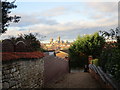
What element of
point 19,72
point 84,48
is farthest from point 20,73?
point 84,48

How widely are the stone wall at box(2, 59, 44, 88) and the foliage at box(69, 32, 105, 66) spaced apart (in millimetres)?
23476

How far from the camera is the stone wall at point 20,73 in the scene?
4.34 m

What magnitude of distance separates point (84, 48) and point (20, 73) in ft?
83.1

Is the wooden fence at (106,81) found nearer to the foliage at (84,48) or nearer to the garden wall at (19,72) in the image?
the garden wall at (19,72)

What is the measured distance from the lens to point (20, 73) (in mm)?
5348

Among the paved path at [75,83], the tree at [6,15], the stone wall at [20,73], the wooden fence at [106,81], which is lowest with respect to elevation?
the paved path at [75,83]

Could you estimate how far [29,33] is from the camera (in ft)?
58.9

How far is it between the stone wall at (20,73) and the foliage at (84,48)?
2348 centimetres

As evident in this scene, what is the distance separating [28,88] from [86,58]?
993 inches

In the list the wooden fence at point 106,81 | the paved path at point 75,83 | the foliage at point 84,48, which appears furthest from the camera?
the foliage at point 84,48

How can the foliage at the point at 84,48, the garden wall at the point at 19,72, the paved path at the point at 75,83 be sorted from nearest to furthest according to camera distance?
the garden wall at the point at 19,72 → the paved path at the point at 75,83 → the foliage at the point at 84,48

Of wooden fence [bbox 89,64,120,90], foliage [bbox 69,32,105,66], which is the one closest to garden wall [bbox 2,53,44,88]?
wooden fence [bbox 89,64,120,90]

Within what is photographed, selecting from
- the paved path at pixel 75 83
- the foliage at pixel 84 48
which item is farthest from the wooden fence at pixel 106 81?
the foliage at pixel 84 48

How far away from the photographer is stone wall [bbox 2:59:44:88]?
14.3 feet
